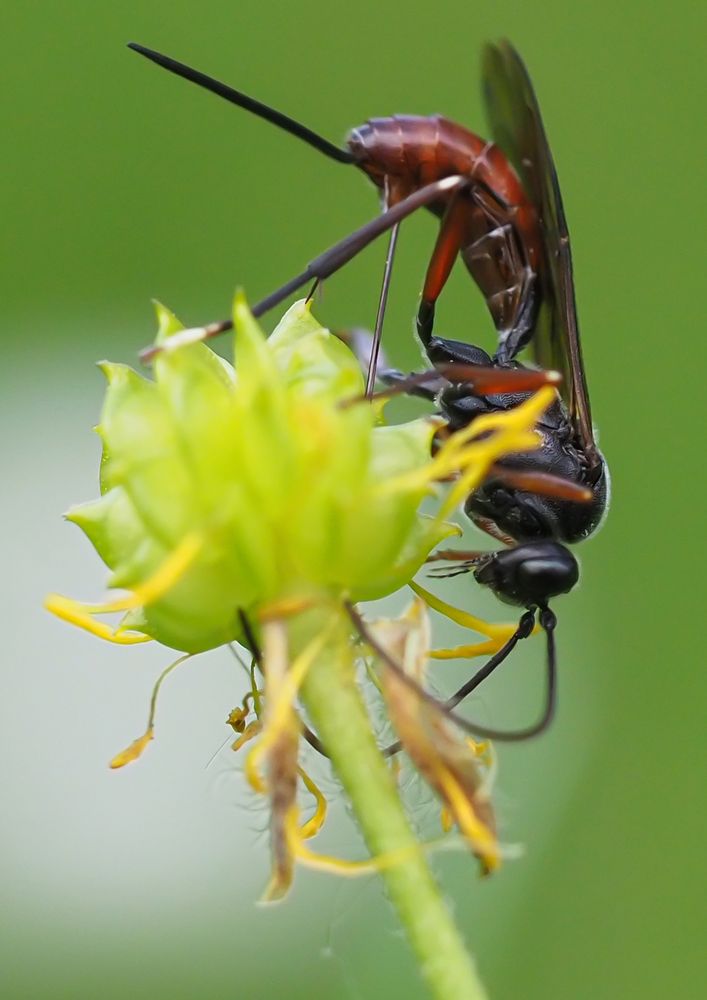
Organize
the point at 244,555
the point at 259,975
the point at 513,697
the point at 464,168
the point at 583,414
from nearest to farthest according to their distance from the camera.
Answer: the point at 244,555 → the point at 583,414 → the point at 464,168 → the point at 259,975 → the point at 513,697

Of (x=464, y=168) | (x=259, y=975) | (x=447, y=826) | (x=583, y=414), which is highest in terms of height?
(x=464, y=168)

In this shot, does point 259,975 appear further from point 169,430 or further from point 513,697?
point 169,430

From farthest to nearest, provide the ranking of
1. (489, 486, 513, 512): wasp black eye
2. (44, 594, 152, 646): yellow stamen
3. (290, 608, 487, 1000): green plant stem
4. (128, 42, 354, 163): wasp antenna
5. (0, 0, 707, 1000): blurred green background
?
1. (0, 0, 707, 1000): blurred green background
2. (489, 486, 513, 512): wasp black eye
3. (128, 42, 354, 163): wasp antenna
4. (44, 594, 152, 646): yellow stamen
5. (290, 608, 487, 1000): green plant stem

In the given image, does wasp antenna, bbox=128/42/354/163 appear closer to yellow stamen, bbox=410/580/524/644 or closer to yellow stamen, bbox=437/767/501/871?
yellow stamen, bbox=410/580/524/644

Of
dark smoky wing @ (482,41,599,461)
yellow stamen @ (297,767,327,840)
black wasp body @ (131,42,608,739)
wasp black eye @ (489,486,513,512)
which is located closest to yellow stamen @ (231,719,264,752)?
yellow stamen @ (297,767,327,840)

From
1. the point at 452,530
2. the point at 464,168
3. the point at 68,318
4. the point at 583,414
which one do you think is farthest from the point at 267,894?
the point at 68,318

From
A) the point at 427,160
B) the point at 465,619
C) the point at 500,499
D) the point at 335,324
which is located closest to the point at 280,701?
the point at 465,619
